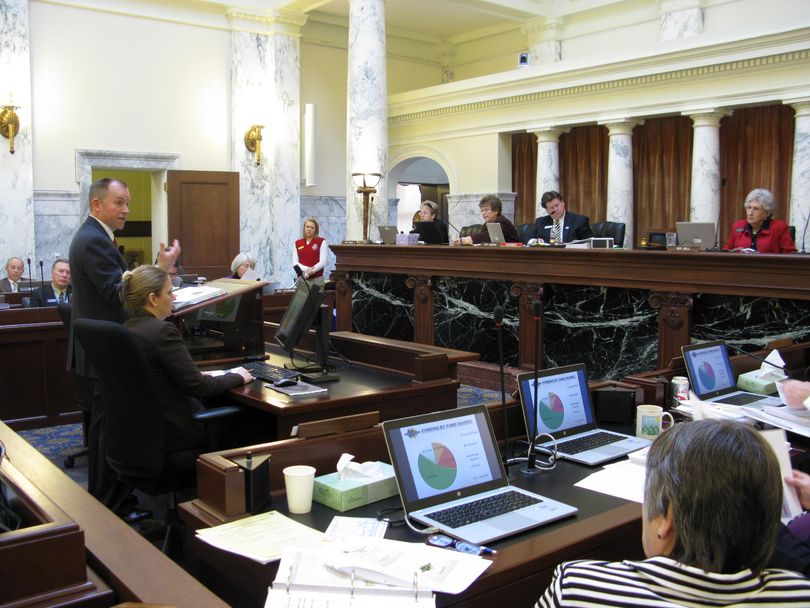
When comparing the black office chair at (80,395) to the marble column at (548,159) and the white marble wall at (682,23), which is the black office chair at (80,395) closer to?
the marble column at (548,159)

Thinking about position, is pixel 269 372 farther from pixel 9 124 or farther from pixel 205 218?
pixel 205 218

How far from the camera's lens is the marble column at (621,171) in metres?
9.51

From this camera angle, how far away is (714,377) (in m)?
3.36

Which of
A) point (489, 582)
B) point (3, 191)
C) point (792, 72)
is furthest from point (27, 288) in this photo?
point (792, 72)

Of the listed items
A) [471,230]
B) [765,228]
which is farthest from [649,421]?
[471,230]

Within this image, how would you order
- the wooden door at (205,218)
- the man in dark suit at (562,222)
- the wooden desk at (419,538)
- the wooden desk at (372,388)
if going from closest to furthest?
the wooden desk at (419,538) < the wooden desk at (372,388) < the man in dark suit at (562,222) < the wooden door at (205,218)

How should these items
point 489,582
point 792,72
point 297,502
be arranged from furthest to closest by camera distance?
point 792,72 → point 297,502 → point 489,582

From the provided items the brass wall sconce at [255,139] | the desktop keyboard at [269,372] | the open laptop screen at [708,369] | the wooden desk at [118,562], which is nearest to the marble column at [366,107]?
the brass wall sconce at [255,139]

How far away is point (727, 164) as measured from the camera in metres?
9.75

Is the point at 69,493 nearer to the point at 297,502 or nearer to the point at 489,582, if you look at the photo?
the point at 297,502

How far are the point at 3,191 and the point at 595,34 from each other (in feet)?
27.0

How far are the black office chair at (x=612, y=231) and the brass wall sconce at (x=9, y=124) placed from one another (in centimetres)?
651

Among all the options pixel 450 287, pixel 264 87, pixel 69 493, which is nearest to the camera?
pixel 69 493

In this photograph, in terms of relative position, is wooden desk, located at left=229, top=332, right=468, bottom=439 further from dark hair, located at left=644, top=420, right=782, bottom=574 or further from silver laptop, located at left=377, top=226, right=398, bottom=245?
silver laptop, located at left=377, top=226, right=398, bottom=245
